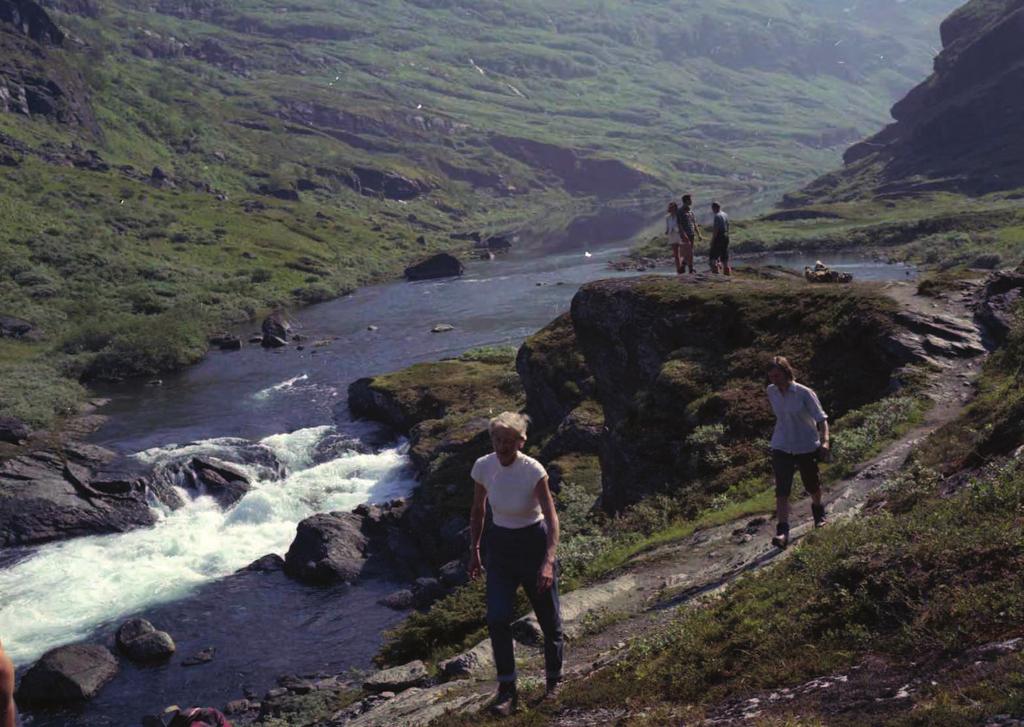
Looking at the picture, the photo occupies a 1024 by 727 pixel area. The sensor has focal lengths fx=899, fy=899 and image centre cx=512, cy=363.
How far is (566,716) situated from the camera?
10500 millimetres

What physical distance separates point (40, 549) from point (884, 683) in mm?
40223

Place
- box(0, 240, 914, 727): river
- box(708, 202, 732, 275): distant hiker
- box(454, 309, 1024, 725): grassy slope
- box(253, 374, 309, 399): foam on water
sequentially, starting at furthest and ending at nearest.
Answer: box(253, 374, 309, 399): foam on water → box(708, 202, 732, 275): distant hiker → box(0, 240, 914, 727): river → box(454, 309, 1024, 725): grassy slope

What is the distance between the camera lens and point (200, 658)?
29.9m

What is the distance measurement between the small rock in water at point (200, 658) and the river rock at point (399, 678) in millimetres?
13398

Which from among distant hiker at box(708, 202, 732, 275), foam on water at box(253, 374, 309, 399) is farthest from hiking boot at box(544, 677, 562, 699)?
foam on water at box(253, 374, 309, 399)

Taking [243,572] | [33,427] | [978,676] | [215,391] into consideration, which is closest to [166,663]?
[243,572]

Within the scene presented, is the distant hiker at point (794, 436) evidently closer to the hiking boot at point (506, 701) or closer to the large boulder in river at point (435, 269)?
the hiking boot at point (506, 701)

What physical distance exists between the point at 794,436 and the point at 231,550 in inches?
1198

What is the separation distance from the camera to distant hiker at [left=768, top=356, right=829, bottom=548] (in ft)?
50.3

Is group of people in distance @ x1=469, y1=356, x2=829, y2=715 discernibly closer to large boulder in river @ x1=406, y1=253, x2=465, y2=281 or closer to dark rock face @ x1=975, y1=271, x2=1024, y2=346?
dark rock face @ x1=975, y1=271, x2=1024, y2=346

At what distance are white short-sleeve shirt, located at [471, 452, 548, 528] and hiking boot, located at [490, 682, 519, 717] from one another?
206 cm

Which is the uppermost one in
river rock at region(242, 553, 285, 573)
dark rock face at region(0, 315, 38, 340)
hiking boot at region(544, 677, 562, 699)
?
dark rock face at region(0, 315, 38, 340)

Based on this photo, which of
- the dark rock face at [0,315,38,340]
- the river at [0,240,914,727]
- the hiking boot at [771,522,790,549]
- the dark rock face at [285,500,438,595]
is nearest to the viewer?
the hiking boot at [771,522,790,549]

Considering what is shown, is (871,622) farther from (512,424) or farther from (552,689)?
(512,424)
